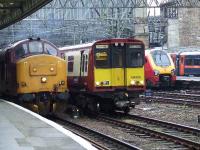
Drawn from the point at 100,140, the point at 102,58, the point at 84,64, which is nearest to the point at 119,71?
the point at 102,58

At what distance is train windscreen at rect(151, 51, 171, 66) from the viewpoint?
34.4 metres

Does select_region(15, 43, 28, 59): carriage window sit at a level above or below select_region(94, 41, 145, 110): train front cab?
above

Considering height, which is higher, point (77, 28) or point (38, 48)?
point (77, 28)

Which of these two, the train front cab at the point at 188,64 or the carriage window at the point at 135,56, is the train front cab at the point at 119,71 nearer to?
the carriage window at the point at 135,56

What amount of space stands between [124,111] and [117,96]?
1.96 m

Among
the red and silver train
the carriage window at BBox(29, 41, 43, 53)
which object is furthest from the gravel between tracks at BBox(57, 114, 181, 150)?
the red and silver train

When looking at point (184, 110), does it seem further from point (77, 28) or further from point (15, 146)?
point (77, 28)

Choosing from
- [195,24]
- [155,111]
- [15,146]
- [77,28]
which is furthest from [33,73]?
[195,24]

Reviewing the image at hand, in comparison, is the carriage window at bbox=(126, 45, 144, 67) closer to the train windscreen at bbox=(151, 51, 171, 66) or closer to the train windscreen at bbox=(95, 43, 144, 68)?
the train windscreen at bbox=(95, 43, 144, 68)

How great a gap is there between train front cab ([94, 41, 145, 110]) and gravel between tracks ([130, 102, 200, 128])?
1.53 meters

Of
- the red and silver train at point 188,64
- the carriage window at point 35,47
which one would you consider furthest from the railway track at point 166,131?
the red and silver train at point 188,64

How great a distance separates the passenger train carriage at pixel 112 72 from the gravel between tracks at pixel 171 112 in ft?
4.86

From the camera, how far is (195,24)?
8288cm

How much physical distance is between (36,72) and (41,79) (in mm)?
318
